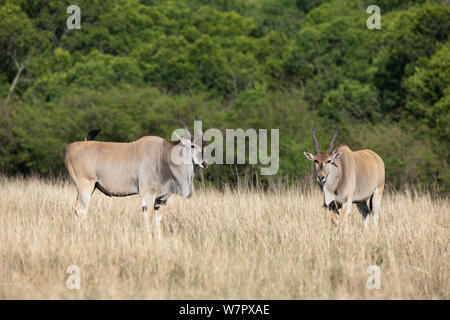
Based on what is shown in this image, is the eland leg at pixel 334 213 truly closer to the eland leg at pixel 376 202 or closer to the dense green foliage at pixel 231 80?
the eland leg at pixel 376 202

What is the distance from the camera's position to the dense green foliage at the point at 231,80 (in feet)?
71.4

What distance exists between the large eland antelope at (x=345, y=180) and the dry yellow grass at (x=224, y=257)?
29cm

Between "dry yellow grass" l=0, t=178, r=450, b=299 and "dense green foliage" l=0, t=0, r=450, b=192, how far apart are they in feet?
13.5

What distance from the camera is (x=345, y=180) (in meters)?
8.91

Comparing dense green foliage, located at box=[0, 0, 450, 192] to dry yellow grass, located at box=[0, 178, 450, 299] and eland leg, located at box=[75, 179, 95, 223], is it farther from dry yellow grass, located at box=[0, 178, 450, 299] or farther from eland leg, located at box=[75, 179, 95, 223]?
eland leg, located at box=[75, 179, 95, 223]

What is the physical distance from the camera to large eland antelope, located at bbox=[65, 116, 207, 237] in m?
8.55

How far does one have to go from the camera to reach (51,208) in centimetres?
995

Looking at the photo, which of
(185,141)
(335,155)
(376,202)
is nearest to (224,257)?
(185,141)

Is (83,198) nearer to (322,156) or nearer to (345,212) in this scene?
(322,156)

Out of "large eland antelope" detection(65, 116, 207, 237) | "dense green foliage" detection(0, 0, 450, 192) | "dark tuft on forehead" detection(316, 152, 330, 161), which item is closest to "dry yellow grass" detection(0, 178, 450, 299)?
"large eland antelope" detection(65, 116, 207, 237)

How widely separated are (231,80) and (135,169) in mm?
30803

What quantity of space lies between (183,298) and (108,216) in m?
3.68

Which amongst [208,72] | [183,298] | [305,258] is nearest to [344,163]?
[305,258]
